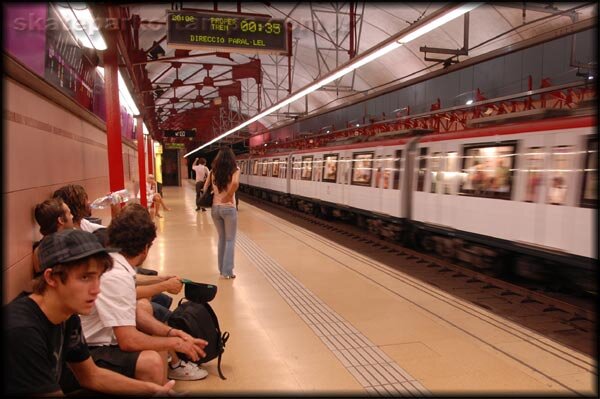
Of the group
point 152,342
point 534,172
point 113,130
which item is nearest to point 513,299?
point 534,172

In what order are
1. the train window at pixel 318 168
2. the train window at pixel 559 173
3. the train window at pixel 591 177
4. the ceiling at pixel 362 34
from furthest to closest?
the train window at pixel 318 168 → the ceiling at pixel 362 34 → the train window at pixel 559 173 → the train window at pixel 591 177

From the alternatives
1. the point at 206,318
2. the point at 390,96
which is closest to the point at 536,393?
the point at 206,318

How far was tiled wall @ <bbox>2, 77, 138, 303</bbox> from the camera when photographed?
111 inches

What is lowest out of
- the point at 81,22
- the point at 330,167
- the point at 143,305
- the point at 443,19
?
the point at 143,305

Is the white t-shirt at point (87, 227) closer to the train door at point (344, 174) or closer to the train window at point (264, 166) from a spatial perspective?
the train door at point (344, 174)

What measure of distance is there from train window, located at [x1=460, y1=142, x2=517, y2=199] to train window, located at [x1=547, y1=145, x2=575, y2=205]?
565 mm

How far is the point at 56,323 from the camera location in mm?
1725

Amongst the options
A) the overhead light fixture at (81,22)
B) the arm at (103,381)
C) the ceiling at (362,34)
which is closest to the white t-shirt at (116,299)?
the arm at (103,381)

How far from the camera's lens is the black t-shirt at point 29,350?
150 centimetres

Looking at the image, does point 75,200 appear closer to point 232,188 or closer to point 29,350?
point 232,188

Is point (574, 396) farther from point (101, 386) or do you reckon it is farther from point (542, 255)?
point (101, 386)

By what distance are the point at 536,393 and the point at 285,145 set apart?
20935 mm

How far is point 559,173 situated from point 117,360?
179 inches

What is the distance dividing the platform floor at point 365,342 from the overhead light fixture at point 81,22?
3.04 m
